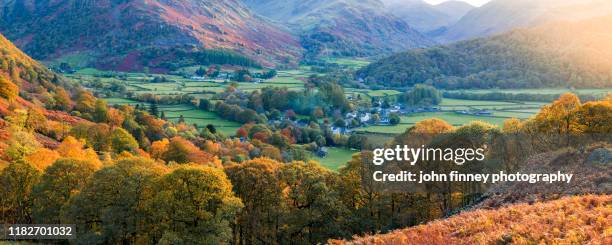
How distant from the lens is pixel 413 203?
4950 centimetres

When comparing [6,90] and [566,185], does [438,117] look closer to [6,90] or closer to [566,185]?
[566,185]

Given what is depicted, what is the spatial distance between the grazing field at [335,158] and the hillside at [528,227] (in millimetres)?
64046

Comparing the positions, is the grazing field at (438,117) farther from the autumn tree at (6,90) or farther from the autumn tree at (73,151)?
the autumn tree at (6,90)

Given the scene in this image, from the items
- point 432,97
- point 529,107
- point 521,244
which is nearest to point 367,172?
point 521,244

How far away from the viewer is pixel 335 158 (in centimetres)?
10362

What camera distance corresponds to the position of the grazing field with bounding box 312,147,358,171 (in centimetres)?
9518

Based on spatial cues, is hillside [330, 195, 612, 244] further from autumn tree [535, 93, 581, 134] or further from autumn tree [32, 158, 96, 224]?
autumn tree [32, 158, 96, 224]

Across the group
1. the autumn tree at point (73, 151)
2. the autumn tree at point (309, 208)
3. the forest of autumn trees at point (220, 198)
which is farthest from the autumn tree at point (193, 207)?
the autumn tree at point (73, 151)

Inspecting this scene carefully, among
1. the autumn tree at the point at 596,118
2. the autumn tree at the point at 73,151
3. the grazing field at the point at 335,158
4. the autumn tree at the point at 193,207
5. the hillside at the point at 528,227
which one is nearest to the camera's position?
the hillside at the point at 528,227

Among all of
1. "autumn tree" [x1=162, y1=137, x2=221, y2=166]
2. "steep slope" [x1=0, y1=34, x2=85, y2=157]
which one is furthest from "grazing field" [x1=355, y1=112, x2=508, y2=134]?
"steep slope" [x1=0, y1=34, x2=85, y2=157]

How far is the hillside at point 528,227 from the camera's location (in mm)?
21234

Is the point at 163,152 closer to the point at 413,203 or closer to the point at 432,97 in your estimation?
the point at 413,203

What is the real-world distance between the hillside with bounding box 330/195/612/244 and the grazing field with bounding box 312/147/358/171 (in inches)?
2522

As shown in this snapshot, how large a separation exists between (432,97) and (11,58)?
126704mm
